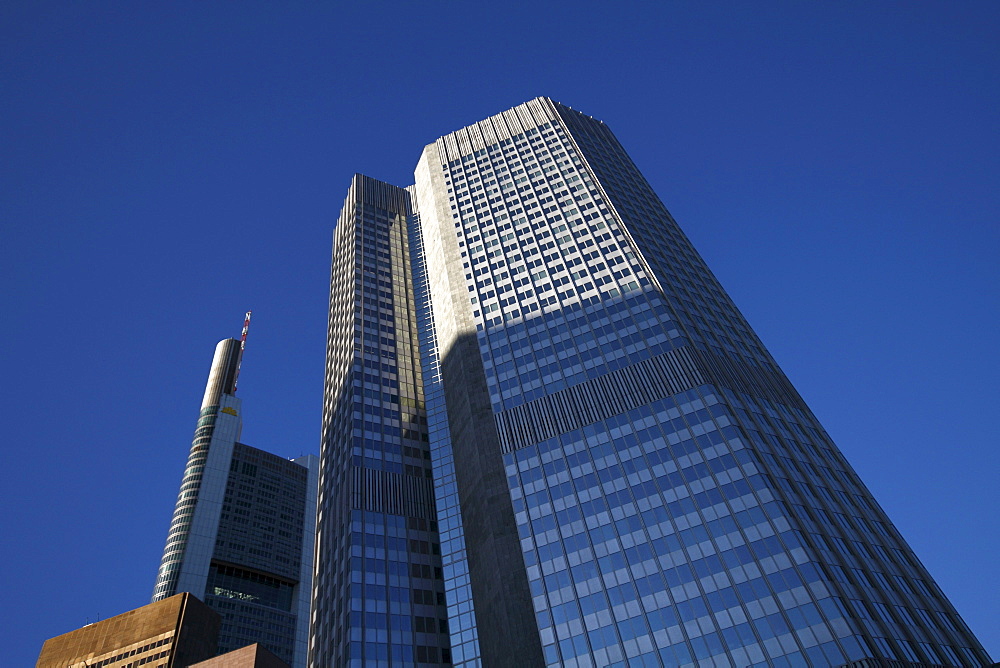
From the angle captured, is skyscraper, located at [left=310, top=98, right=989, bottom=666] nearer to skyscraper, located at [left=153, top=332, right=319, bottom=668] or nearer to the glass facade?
the glass facade

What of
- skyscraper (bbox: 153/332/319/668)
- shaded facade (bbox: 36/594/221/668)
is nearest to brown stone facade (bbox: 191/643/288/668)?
shaded facade (bbox: 36/594/221/668)

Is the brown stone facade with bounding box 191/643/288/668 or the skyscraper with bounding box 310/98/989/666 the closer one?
the skyscraper with bounding box 310/98/989/666

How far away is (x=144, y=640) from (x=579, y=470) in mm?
79771

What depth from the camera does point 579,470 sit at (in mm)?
78125

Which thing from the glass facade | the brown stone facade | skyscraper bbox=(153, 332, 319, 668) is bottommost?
the brown stone facade

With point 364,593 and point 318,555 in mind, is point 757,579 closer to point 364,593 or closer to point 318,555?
point 364,593

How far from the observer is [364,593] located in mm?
82438

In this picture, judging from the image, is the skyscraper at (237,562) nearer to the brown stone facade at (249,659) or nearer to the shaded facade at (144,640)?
the shaded facade at (144,640)

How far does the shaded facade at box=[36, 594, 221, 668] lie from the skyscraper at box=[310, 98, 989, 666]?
104 ft

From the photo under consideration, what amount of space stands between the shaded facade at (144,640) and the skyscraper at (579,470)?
104ft

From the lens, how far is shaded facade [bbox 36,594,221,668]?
111 metres

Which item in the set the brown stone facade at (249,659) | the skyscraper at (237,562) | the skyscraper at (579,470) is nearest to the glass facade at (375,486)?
the skyscraper at (579,470)

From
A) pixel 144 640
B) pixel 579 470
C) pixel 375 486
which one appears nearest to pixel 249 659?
pixel 375 486

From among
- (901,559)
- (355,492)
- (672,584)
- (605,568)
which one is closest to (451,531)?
(355,492)
